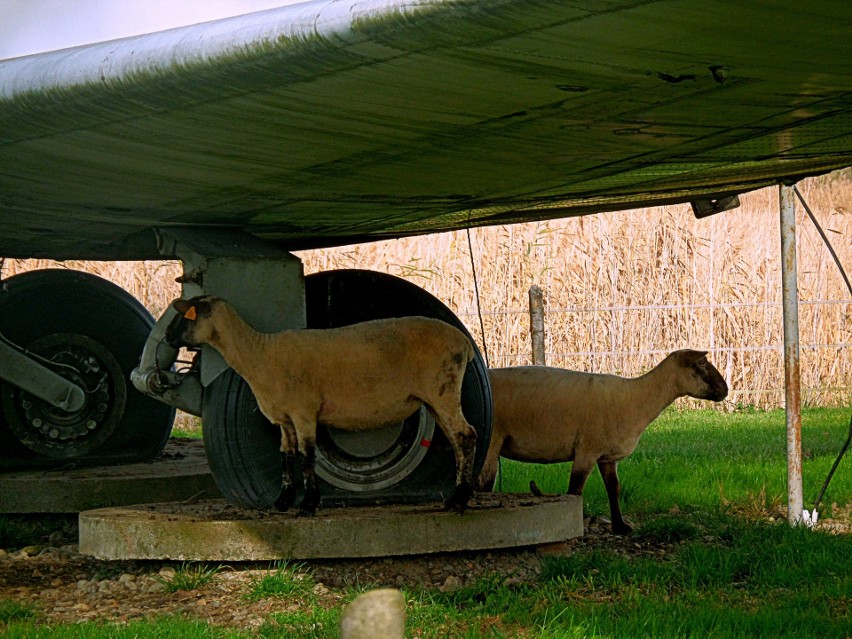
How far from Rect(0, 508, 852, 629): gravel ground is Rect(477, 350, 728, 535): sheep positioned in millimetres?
696

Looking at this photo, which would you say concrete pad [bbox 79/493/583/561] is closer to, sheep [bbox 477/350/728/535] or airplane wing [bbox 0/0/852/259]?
sheep [bbox 477/350/728/535]

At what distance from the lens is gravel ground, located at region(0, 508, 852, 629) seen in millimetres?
6090

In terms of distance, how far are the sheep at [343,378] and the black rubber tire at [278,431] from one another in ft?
0.93

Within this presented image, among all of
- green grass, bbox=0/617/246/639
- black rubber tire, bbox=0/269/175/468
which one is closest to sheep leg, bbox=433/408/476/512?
green grass, bbox=0/617/246/639

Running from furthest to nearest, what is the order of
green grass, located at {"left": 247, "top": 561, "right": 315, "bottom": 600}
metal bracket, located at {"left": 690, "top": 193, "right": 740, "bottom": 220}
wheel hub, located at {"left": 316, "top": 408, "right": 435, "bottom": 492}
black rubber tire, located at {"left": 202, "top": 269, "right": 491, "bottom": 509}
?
1. metal bracket, located at {"left": 690, "top": 193, "right": 740, "bottom": 220}
2. wheel hub, located at {"left": 316, "top": 408, "right": 435, "bottom": 492}
3. black rubber tire, located at {"left": 202, "top": 269, "right": 491, "bottom": 509}
4. green grass, located at {"left": 247, "top": 561, "right": 315, "bottom": 600}

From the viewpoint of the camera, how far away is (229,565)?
22.2 ft

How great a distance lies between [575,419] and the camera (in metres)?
8.38

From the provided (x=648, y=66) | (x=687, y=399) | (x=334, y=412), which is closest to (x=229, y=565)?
(x=334, y=412)

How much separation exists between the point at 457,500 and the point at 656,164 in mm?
2097

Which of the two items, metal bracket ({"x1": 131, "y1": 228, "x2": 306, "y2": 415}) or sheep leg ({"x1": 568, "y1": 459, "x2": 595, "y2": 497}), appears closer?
metal bracket ({"x1": 131, "y1": 228, "x2": 306, "y2": 415})

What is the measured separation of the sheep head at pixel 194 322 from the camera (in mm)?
7027

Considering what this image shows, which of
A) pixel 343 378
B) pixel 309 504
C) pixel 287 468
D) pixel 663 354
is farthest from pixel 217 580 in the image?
pixel 663 354

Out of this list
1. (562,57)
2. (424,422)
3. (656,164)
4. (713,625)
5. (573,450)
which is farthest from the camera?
(573,450)

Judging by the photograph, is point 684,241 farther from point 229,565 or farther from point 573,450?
point 229,565
